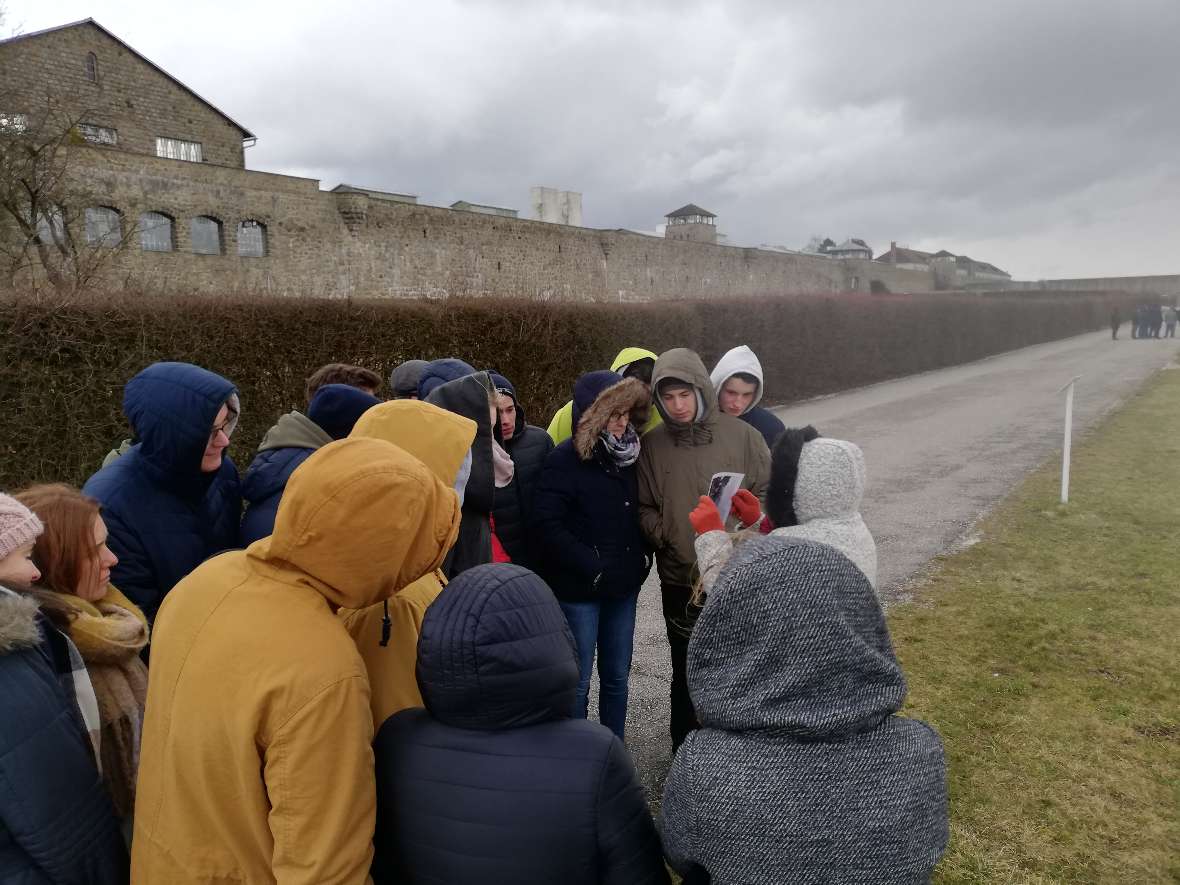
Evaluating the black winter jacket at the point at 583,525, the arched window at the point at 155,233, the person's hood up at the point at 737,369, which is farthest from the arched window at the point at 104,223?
the black winter jacket at the point at 583,525

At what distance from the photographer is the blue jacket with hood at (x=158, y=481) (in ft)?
8.35

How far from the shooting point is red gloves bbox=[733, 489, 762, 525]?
2868 mm

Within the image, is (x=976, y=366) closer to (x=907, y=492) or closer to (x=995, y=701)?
(x=907, y=492)

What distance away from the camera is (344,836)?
144cm

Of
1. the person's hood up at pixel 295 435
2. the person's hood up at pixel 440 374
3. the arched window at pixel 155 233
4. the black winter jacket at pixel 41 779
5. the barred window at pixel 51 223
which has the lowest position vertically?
the black winter jacket at pixel 41 779

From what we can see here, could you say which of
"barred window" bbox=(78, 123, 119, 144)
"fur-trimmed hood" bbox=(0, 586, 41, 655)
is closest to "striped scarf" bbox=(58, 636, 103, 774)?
"fur-trimmed hood" bbox=(0, 586, 41, 655)

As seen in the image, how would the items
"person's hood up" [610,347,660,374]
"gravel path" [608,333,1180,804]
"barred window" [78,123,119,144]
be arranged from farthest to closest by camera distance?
"barred window" [78,123,119,144]
"gravel path" [608,333,1180,804]
"person's hood up" [610,347,660,374]

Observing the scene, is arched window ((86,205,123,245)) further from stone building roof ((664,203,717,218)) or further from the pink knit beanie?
stone building roof ((664,203,717,218))

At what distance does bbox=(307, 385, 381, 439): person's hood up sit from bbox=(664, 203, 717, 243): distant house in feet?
165

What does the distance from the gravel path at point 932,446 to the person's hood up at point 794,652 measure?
2112 millimetres

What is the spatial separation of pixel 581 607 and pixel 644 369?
4.60 feet

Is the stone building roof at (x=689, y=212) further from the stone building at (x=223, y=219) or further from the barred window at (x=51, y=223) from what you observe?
the barred window at (x=51, y=223)

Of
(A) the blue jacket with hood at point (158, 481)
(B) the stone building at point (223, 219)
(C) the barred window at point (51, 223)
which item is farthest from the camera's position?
(B) the stone building at point (223, 219)

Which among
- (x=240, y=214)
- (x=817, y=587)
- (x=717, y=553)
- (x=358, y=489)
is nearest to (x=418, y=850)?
(x=358, y=489)
